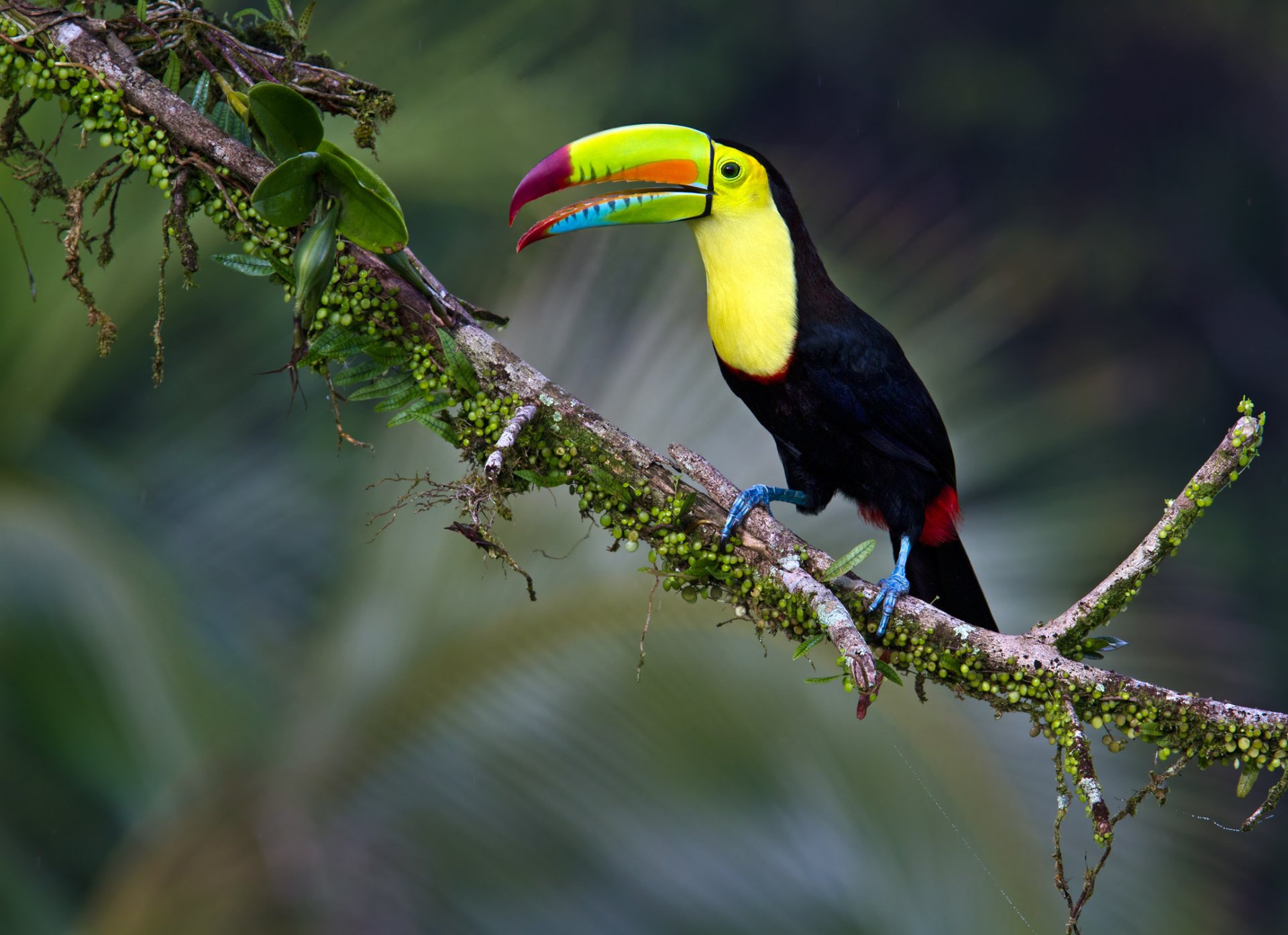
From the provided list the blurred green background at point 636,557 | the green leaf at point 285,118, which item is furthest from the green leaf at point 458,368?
the blurred green background at point 636,557

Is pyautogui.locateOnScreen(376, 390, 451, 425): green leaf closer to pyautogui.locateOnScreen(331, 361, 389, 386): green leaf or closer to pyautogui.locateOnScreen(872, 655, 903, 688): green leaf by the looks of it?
pyautogui.locateOnScreen(331, 361, 389, 386): green leaf

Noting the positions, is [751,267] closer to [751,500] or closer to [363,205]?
[751,500]

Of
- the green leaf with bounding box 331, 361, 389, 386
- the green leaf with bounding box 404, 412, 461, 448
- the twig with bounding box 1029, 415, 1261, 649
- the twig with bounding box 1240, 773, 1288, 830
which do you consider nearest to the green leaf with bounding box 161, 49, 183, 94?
the green leaf with bounding box 331, 361, 389, 386

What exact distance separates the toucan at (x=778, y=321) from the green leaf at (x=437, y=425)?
34 centimetres

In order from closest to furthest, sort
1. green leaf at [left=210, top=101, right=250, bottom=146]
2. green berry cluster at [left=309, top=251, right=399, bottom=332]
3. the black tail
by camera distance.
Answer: green berry cluster at [left=309, top=251, right=399, bottom=332] < green leaf at [left=210, top=101, right=250, bottom=146] < the black tail

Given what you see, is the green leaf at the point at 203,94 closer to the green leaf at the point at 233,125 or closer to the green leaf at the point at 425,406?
the green leaf at the point at 233,125

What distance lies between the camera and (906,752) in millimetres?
2521

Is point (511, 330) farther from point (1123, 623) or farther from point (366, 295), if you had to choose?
point (1123, 623)

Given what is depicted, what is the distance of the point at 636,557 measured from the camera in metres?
2.61

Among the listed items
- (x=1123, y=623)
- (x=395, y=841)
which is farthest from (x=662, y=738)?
(x=1123, y=623)

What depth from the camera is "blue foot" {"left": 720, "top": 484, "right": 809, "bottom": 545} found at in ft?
4.99

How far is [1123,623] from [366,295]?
2.30 meters

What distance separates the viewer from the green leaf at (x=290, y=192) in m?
1.35

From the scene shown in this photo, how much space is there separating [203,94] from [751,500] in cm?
100
